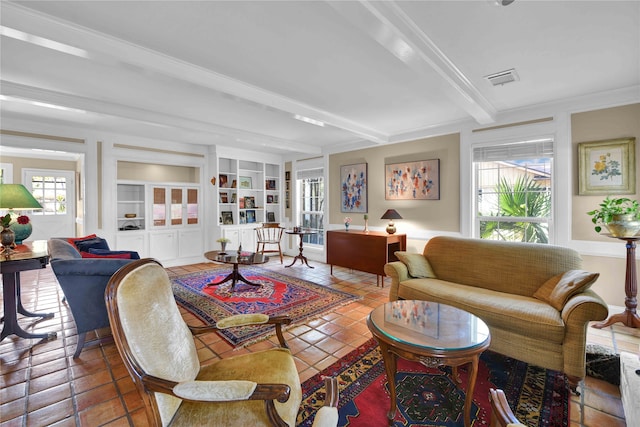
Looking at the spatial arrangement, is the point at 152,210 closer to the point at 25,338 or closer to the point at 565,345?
the point at 25,338

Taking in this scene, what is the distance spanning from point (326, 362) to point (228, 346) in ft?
2.96

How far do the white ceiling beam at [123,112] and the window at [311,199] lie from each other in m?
1.52

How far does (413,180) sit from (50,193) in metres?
7.97

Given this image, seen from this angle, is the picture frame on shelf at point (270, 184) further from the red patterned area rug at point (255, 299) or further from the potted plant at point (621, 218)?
the potted plant at point (621, 218)

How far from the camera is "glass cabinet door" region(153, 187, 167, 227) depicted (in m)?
5.71

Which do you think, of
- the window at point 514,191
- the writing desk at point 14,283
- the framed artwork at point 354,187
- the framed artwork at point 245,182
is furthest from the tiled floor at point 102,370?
the framed artwork at point 245,182

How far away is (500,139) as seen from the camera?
3957 mm

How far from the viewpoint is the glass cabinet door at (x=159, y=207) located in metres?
5.71

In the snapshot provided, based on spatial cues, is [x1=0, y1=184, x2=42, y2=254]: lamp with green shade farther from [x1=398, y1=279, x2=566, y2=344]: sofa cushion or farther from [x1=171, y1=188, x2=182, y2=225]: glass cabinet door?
[x1=398, y1=279, x2=566, y2=344]: sofa cushion

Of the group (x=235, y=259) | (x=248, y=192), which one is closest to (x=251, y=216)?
(x=248, y=192)

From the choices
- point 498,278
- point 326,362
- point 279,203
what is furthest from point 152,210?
point 498,278

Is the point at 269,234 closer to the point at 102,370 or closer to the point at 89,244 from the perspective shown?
the point at 89,244

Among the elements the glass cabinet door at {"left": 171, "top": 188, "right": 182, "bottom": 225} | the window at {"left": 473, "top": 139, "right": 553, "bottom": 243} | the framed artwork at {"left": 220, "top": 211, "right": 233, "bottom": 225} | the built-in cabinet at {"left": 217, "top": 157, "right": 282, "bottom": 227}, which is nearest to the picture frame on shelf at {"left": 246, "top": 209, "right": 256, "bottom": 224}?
the built-in cabinet at {"left": 217, "top": 157, "right": 282, "bottom": 227}

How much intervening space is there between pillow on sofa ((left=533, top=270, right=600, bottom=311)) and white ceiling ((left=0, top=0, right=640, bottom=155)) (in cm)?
182
